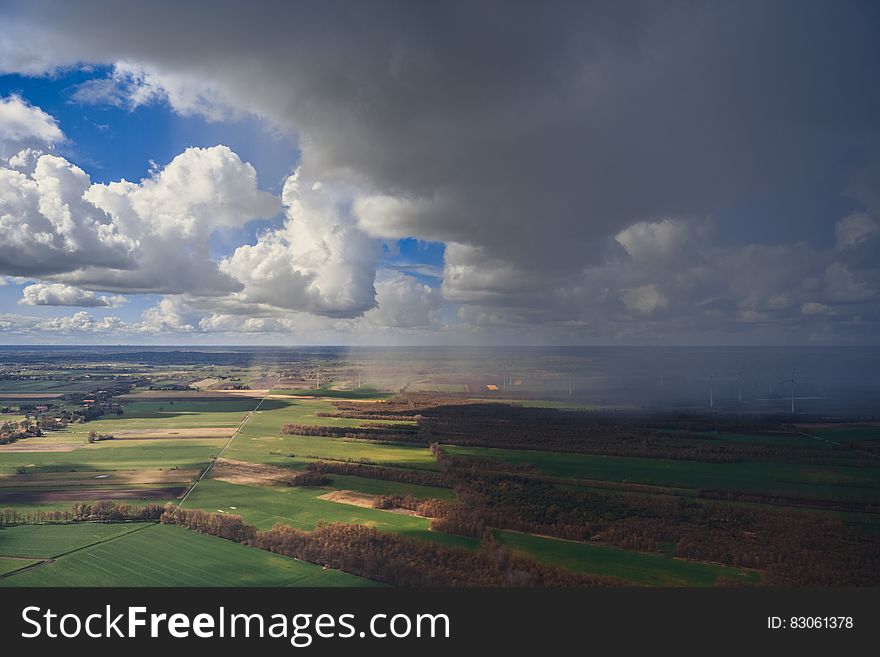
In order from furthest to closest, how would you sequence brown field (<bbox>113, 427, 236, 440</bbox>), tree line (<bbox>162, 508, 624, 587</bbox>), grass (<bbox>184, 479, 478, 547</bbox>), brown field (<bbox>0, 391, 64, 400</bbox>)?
brown field (<bbox>0, 391, 64, 400</bbox>) → brown field (<bbox>113, 427, 236, 440</bbox>) → grass (<bbox>184, 479, 478, 547</bbox>) → tree line (<bbox>162, 508, 624, 587</bbox>)

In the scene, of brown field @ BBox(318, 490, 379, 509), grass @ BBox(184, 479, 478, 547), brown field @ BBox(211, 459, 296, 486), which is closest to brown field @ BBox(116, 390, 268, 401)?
brown field @ BBox(211, 459, 296, 486)

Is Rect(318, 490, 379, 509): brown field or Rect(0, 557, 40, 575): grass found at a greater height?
Rect(318, 490, 379, 509): brown field

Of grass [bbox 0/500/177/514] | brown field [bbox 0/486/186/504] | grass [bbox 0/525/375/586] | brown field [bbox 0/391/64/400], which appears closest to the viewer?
grass [bbox 0/525/375/586]

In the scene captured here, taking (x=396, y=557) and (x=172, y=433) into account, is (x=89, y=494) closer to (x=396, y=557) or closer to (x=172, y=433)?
(x=172, y=433)

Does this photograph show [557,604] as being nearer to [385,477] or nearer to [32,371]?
[385,477]

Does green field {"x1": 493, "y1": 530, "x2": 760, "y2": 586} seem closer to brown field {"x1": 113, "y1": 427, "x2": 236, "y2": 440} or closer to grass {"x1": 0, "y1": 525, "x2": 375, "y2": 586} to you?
grass {"x1": 0, "y1": 525, "x2": 375, "y2": 586}

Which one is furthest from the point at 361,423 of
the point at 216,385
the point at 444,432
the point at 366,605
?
the point at 216,385
